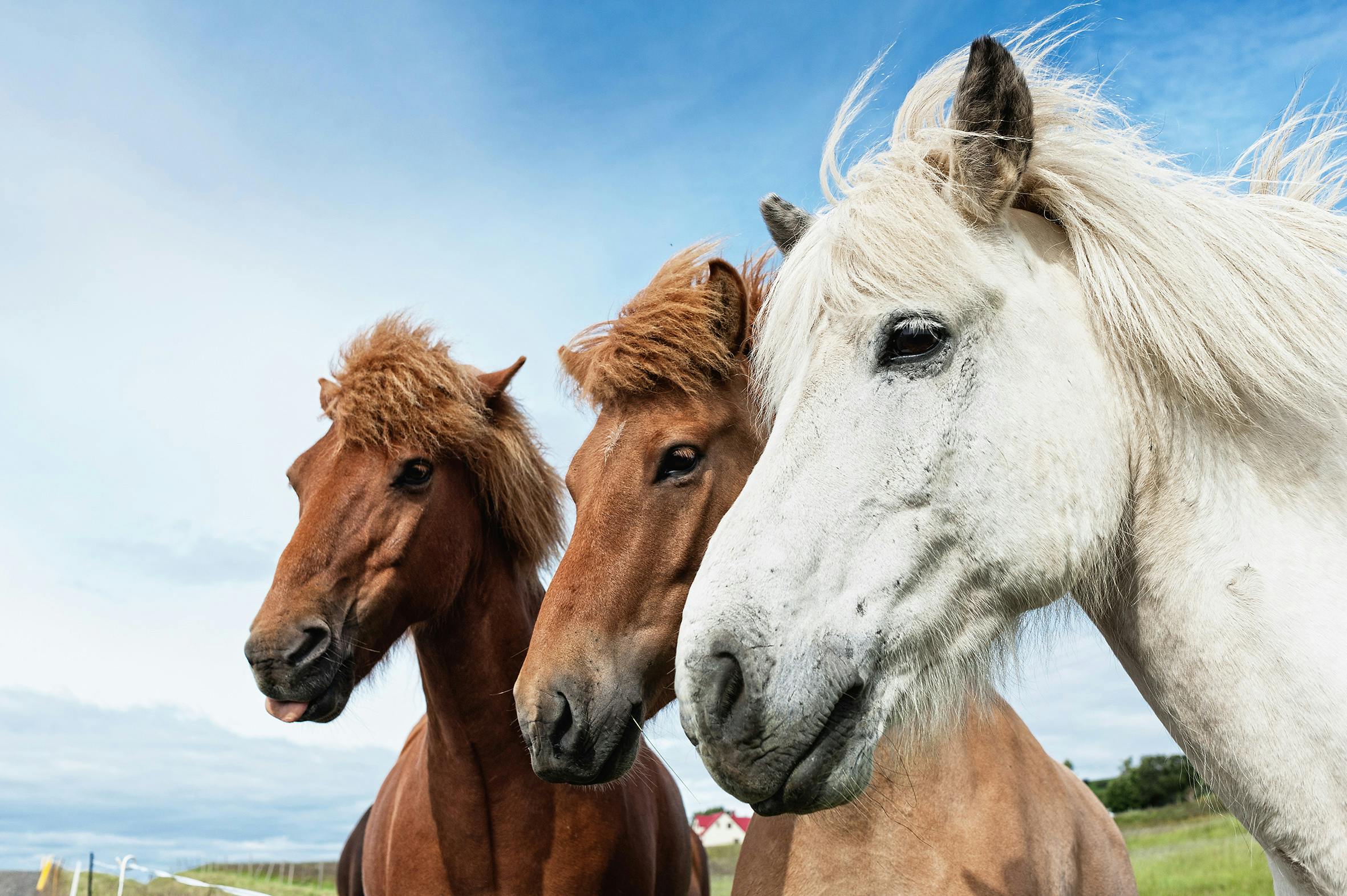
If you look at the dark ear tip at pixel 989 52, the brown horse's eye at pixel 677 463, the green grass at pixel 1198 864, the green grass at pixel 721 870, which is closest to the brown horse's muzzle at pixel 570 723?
the brown horse's eye at pixel 677 463

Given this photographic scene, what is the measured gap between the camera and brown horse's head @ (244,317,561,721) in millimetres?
3863

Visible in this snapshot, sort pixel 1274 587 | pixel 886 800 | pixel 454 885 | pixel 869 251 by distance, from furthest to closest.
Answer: pixel 454 885 → pixel 886 800 → pixel 869 251 → pixel 1274 587

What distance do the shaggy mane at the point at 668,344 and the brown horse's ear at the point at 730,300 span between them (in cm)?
1

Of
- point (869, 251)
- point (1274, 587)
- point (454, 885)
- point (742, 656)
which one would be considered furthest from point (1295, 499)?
point (454, 885)

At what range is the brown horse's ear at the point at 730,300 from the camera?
11.3 feet

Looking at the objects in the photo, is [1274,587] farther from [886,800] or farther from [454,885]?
[454,885]

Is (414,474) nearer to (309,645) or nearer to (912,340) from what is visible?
(309,645)

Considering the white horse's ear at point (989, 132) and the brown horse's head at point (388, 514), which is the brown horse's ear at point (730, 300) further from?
the brown horse's head at point (388, 514)

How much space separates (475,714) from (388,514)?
3.18ft

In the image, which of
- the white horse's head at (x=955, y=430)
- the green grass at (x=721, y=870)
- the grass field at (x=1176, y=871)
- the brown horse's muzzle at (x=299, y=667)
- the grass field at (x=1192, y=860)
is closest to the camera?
the white horse's head at (x=955, y=430)

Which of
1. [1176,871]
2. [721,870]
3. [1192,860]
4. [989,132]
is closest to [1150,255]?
[989,132]

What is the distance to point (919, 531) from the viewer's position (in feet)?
6.61

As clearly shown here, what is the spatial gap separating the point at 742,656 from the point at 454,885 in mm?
2614

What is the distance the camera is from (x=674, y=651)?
3.05 m
